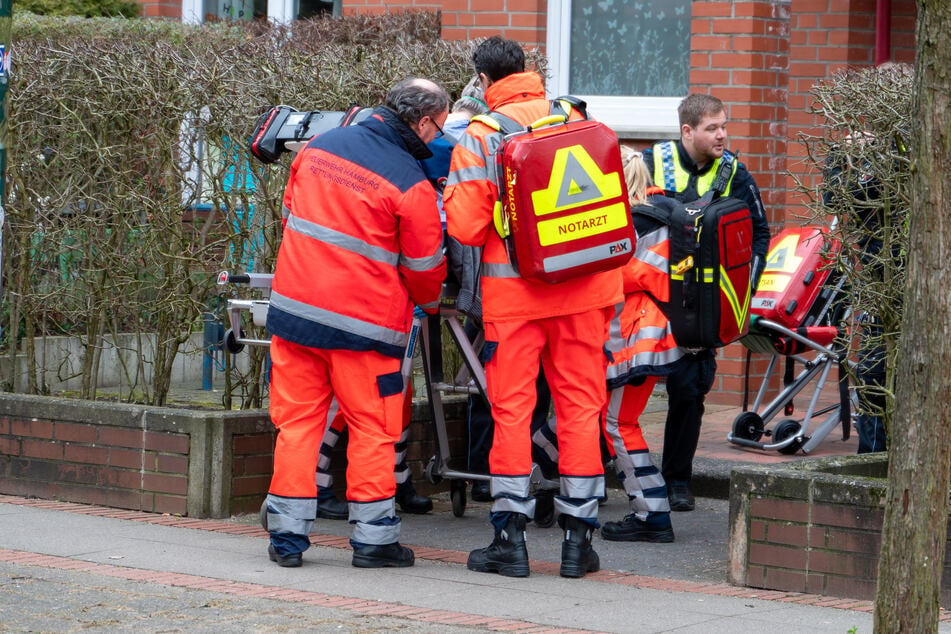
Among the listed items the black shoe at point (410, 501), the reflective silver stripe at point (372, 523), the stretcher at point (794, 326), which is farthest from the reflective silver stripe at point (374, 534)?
the stretcher at point (794, 326)

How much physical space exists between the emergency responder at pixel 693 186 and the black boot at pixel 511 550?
58.9 inches

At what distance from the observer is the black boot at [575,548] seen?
6.18m

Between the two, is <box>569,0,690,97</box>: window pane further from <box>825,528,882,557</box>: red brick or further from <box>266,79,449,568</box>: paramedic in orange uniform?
<box>825,528,882,557</box>: red brick

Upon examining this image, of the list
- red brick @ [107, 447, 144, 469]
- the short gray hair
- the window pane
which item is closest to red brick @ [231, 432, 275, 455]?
red brick @ [107, 447, 144, 469]

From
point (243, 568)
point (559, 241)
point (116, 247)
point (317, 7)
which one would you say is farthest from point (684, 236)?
point (317, 7)

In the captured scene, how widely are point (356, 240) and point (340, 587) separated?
4.24ft

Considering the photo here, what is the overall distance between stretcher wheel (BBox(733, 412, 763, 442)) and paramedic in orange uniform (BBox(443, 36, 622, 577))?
2.66 m

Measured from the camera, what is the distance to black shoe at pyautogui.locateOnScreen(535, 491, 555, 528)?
288 inches

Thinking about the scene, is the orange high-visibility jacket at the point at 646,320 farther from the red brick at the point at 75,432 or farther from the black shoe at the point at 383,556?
the red brick at the point at 75,432

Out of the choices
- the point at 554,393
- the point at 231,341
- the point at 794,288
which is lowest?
the point at 554,393

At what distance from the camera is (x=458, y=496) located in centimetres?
748

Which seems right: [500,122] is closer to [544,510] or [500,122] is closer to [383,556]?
[383,556]

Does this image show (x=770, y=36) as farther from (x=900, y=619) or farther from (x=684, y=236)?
(x=900, y=619)

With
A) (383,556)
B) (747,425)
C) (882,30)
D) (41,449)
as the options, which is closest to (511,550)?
(383,556)
